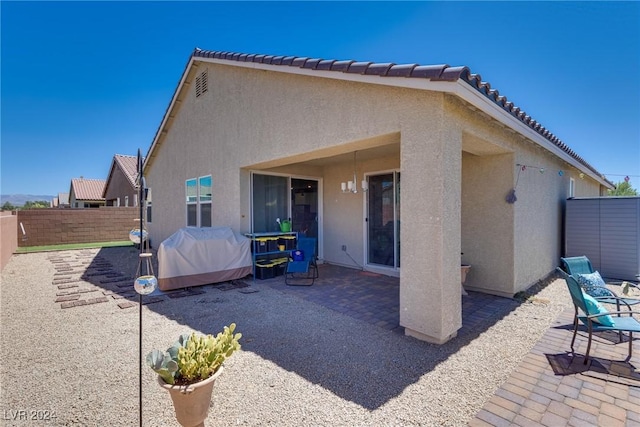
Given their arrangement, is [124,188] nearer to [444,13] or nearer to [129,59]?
[129,59]

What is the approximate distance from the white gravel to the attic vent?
7269 mm

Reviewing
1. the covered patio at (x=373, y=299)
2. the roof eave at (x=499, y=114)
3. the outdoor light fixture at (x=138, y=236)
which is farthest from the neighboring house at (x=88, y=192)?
the roof eave at (x=499, y=114)

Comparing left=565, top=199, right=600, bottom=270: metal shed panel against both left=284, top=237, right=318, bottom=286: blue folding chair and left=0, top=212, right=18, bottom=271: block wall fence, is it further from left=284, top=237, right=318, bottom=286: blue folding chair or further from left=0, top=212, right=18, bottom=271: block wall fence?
left=0, top=212, right=18, bottom=271: block wall fence

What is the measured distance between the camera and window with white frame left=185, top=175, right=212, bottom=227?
373 inches

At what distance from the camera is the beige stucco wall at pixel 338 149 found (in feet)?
12.4

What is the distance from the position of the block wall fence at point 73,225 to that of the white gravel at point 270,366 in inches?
451

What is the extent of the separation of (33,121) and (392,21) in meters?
20.4

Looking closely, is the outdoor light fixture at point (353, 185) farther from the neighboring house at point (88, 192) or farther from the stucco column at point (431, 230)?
the neighboring house at point (88, 192)

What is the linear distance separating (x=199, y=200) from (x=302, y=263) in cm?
517

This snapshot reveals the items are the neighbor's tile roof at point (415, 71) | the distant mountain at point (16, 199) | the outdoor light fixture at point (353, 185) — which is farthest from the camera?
the distant mountain at point (16, 199)

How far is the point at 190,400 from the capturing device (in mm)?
2039

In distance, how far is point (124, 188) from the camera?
24.3 meters

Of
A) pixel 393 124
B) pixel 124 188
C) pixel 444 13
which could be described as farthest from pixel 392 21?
pixel 124 188

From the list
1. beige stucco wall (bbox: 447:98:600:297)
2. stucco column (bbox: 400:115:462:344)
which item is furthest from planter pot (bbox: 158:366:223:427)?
beige stucco wall (bbox: 447:98:600:297)
